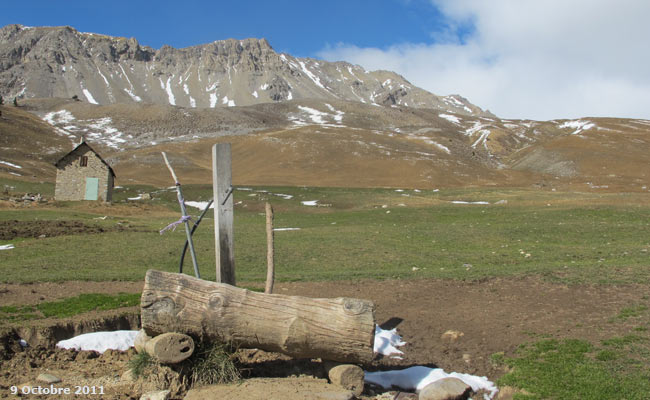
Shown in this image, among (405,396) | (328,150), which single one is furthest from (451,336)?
(328,150)

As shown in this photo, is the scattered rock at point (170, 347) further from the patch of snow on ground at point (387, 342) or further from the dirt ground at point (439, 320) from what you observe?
the patch of snow on ground at point (387, 342)

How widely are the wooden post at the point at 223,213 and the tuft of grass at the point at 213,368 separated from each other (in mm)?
1552

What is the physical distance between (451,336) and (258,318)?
526cm

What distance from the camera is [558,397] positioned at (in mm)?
7988

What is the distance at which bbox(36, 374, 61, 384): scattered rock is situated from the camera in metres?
7.82

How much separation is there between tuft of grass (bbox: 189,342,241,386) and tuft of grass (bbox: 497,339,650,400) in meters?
4.93

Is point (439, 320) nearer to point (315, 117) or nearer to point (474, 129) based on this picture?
point (474, 129)

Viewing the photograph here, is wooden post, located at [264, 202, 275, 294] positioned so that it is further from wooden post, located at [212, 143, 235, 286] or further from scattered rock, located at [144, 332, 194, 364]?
scattered rock, located at [144, 332, 194, 364]

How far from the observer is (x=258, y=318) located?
8.20m

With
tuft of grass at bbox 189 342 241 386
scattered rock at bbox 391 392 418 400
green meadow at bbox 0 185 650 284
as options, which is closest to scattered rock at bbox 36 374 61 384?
tuft of grass at bbox 189 342 241 386

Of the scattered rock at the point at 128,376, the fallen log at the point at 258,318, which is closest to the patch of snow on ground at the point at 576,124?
the fallen log at the point at 258,318

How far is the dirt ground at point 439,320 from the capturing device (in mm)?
8711

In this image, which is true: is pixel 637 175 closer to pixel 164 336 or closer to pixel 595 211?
pixel 595 211

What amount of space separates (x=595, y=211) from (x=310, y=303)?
3220cm
